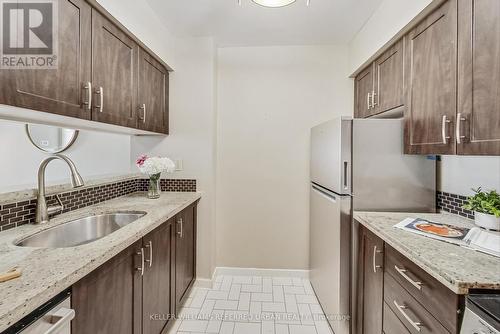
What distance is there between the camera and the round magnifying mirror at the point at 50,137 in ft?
Answer: 5.51

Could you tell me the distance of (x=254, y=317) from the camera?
2.06 m

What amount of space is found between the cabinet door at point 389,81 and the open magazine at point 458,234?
0.82 meters

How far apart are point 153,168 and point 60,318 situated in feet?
4.82

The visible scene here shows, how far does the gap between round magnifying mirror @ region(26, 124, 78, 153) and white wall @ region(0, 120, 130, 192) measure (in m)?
0.04

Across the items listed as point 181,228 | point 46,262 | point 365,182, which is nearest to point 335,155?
point 365,182

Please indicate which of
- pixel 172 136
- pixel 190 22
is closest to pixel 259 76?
pixel 190 22

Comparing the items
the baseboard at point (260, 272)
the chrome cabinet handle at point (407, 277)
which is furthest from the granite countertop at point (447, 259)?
the baseboard at point (260, 272)

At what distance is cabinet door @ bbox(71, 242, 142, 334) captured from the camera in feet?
3.04

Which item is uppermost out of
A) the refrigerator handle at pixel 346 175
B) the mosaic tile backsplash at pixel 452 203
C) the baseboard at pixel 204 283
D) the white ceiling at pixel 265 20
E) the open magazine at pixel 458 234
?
the white ceiling at pixel 265 20

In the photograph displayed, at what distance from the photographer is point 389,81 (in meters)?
1.92

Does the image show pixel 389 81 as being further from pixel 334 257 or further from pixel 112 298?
pixel 112 298

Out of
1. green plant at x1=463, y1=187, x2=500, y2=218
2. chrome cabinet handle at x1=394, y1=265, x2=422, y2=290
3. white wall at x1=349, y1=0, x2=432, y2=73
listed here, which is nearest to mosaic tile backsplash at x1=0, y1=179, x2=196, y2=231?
chrome cabinet handle at x1=394, y1=265, x2=422, y2=290

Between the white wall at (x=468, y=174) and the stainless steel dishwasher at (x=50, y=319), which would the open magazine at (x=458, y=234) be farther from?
the stainless steel dishwasher at (x=50, y=319)

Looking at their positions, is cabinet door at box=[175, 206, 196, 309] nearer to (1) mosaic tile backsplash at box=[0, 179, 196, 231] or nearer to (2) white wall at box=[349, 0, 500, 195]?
(1) mosaic tile backsplash at box=[0, 179, 196, 231]
